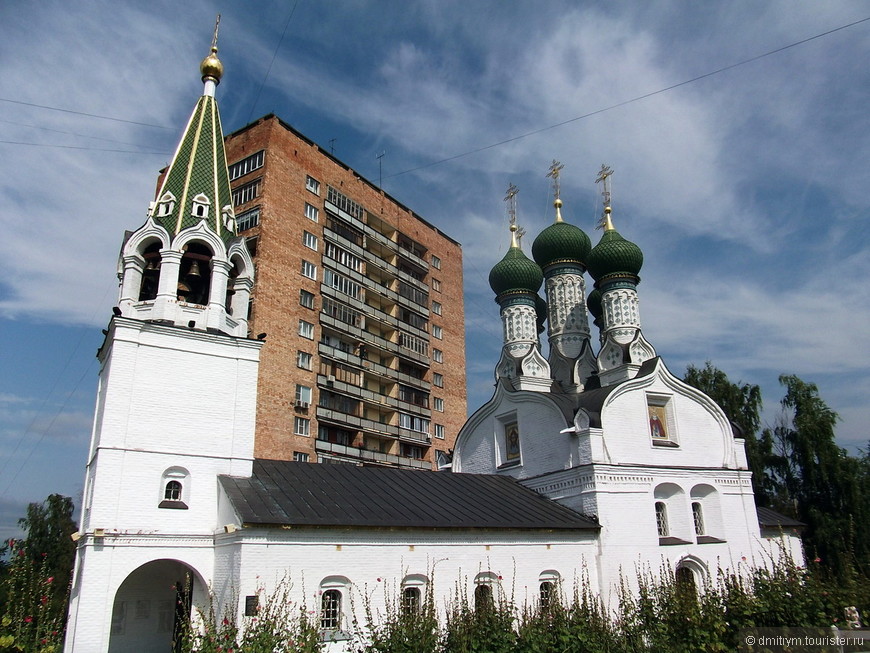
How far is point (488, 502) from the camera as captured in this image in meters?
16.0

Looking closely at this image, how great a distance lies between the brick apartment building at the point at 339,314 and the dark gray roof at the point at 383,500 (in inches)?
401

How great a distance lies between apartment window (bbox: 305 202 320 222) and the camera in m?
30.3

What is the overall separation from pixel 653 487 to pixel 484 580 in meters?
5.83

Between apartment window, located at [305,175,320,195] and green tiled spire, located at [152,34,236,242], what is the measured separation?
13744 millimetres

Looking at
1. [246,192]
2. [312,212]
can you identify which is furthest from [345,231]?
[246,192]

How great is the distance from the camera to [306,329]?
94.5 feet

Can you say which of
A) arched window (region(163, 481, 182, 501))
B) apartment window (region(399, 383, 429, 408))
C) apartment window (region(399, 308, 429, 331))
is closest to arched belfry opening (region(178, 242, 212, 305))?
arched window (region(163, 481, 182, 501))

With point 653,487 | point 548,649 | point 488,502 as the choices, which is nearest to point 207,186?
point 488,502

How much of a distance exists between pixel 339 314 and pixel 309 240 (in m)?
3.53

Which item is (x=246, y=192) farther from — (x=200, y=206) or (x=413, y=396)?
(x=200, y=206)

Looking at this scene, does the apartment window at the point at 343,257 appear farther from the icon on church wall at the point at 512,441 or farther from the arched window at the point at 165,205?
the arched window at the point at 165,205

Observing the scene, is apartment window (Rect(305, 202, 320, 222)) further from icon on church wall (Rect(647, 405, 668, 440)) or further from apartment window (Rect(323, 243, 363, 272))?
icon on church wall (Rect(647, 405, 668, 440))

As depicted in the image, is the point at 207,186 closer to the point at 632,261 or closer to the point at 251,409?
the point at 251,409

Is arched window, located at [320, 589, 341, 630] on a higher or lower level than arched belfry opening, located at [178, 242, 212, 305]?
lower
